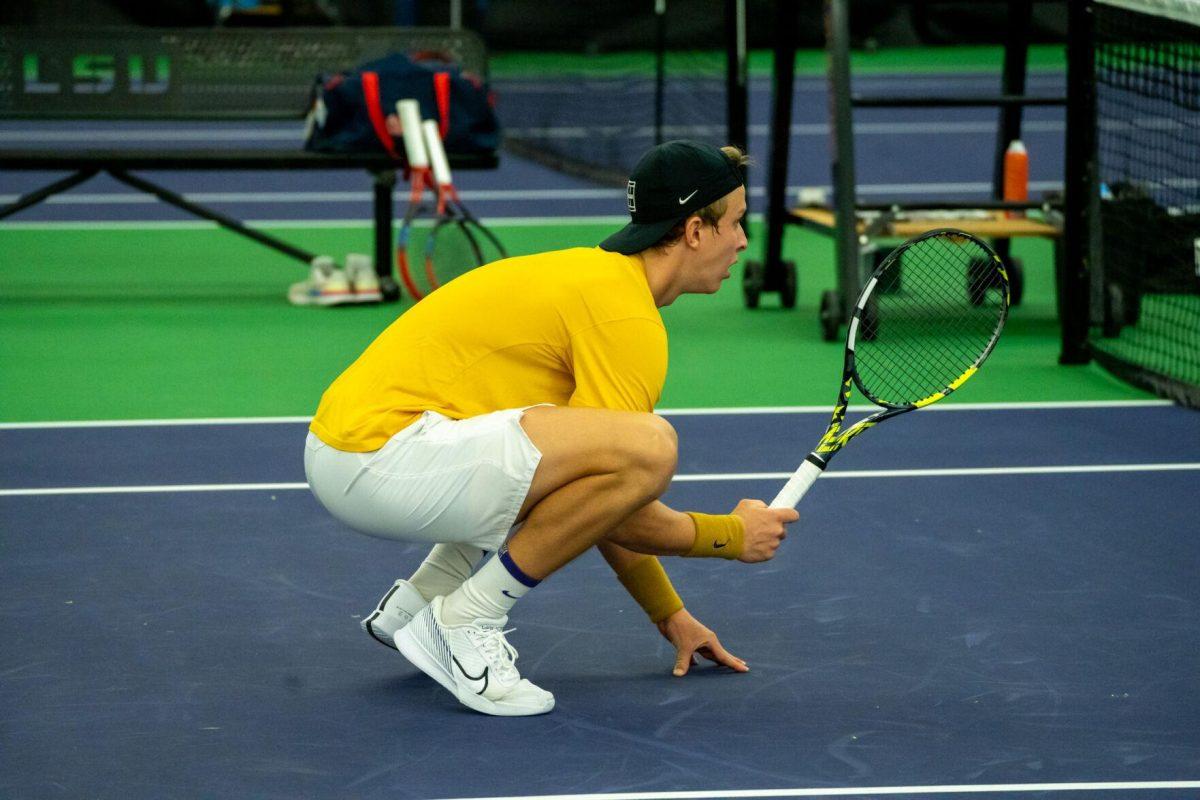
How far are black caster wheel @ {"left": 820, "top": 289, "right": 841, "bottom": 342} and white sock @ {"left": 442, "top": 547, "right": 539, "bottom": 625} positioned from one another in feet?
12.8

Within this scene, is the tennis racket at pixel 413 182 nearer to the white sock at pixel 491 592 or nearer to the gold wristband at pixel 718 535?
the white sock at pixel 491 592

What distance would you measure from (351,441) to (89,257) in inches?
244

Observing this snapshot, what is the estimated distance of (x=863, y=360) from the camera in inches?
249

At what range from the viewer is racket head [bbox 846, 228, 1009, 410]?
475 centimetres

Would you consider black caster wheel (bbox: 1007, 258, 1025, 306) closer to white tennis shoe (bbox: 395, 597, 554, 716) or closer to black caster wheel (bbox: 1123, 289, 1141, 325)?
black caster wheel (bbox: 1123, 289, 1141, 325)

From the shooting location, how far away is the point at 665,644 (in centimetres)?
Answer: 396

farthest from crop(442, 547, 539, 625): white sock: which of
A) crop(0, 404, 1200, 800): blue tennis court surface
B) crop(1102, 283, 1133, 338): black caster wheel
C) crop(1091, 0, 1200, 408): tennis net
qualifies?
crop(1102, 283, 1133, 338): black caster wheel

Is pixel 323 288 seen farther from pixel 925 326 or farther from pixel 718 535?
pixel 718 535

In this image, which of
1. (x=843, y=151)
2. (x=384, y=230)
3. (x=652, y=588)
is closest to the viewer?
(x=652, y=588)

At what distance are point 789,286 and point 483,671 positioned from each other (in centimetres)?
475

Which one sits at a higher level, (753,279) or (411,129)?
(411,129)

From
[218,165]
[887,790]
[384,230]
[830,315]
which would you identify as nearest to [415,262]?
[384,230]

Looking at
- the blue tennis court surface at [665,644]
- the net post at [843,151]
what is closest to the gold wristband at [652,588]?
the blue tennis court surface at [665,644]

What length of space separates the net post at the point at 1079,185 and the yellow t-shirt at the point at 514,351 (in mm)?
3706
